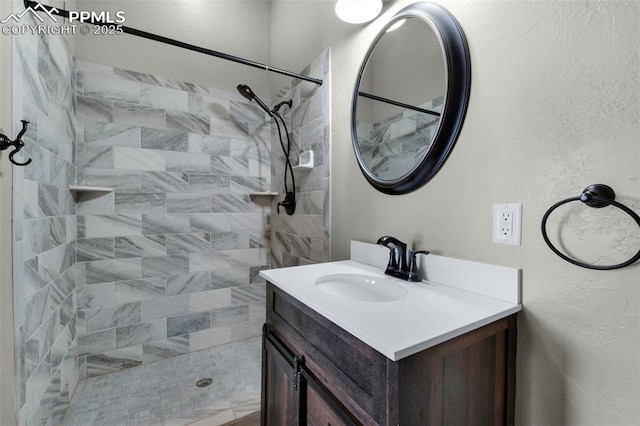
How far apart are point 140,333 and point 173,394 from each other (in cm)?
55

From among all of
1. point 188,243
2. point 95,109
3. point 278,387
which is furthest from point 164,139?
point 278,387

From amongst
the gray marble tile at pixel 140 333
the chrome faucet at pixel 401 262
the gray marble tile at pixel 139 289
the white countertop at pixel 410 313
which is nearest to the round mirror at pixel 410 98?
the chrome faucet at pixel 401 262

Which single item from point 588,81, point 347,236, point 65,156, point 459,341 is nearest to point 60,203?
point 65,156

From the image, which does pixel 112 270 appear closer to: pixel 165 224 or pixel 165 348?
pixel 165 224

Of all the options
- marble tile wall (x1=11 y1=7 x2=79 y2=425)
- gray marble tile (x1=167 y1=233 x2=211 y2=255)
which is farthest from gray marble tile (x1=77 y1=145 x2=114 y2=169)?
gray marble tile (x1=167 y1=233 x2=211 y2=255)

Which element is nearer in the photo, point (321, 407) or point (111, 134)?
point (321, 407)

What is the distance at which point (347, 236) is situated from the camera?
1.54 m

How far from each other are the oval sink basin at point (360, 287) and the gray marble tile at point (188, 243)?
138 cm

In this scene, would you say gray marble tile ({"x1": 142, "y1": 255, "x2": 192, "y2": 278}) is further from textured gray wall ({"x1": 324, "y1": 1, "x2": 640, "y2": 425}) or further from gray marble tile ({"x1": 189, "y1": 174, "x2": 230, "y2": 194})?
textured gray wall ({"x1": 324, "y1": 1, "x2": 640, "y2": 425})

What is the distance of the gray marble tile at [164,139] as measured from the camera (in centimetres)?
196

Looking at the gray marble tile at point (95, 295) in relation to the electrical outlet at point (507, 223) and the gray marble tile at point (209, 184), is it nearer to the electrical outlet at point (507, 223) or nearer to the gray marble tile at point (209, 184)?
the gray marble tile at point (209, 184)

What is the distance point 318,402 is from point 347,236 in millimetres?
856

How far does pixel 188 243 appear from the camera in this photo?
2121mm

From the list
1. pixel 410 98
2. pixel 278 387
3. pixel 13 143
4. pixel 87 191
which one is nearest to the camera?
pixel 13 143
